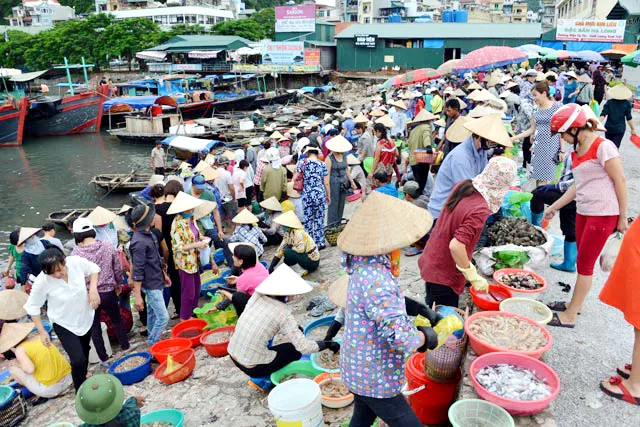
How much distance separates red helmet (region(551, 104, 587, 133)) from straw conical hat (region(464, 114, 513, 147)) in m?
0.59

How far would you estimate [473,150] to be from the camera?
4.40 meters

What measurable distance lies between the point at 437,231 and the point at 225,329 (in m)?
3.03

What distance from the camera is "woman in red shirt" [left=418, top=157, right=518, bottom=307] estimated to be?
3.12 meters

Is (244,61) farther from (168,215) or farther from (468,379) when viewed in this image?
→ (468,379)

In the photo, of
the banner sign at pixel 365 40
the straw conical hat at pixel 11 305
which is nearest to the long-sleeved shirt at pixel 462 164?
the straw conical hat at pixel 11 305

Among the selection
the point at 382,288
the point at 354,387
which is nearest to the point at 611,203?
the point at 382,288

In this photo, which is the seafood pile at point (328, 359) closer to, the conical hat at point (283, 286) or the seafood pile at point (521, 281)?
the conical hat at point (283, 286)

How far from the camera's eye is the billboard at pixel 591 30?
26.6 metres

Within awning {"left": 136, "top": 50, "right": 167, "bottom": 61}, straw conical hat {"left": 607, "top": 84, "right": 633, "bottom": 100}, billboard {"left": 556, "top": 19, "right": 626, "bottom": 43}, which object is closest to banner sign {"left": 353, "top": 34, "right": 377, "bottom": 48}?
billboard {"left": 556, "top": 19, "right": 626, "bottom": 43}

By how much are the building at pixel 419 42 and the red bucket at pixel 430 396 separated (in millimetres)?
40688

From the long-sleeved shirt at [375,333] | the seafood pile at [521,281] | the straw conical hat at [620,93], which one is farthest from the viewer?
the straw conical hat at [620,93]

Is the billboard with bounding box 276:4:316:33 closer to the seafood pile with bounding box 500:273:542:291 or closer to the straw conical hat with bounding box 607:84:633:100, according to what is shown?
the straw conical hat with bounding box 607:84:633:100

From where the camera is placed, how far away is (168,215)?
19.1 feet

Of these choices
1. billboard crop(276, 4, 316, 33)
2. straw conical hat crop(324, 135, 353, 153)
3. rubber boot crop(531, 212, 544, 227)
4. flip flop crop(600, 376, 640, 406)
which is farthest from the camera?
billboard crop(276, 4, 316, 33)
